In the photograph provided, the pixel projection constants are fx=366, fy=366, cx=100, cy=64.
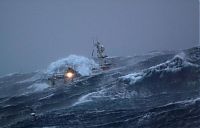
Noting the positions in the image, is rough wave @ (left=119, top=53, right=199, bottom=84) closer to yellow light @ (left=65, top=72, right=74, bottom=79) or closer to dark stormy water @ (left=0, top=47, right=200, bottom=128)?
→ dark stormy water @ (left=0, top=47, right=200, bottom=128)

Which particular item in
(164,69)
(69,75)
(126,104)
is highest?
(69,75)

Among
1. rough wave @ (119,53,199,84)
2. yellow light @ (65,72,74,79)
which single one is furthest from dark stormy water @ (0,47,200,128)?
yellow light @ (65,72,74,79)

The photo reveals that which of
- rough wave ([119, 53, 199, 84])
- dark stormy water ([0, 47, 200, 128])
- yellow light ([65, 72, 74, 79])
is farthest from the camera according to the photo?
yellow light ([65, 72, 74, 79])

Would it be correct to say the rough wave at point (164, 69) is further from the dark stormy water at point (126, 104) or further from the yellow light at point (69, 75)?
the yellow light at point (69, 75)

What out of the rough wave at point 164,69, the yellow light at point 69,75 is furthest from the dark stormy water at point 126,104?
the yellow light at point 69,75

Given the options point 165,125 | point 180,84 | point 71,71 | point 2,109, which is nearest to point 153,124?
point 165,125

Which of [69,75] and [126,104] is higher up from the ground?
[69,75]

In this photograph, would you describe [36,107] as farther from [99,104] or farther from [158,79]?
[158,79]

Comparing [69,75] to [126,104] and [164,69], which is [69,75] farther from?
[126,104]

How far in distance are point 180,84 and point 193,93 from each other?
4.19 meters

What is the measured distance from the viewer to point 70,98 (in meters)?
38.1

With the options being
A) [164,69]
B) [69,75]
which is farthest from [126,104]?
[69,75]

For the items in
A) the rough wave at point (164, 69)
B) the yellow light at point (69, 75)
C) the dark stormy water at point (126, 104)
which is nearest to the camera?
the dark stormy water at point (126, 104)

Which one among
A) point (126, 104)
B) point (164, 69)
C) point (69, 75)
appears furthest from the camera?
point (69, 75)
